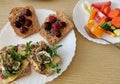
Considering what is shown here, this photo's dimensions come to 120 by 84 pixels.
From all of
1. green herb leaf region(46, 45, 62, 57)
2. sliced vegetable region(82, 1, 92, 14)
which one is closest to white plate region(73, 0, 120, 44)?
sliced vegetable region(82, 1, 92, 14)

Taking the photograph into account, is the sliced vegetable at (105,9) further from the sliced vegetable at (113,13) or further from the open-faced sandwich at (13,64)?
the open-faced sandwich at (13,64)

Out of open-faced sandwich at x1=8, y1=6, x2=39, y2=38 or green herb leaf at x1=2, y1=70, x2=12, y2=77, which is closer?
green herb leaf at x1=2, y1=70, x2=12, y2=77

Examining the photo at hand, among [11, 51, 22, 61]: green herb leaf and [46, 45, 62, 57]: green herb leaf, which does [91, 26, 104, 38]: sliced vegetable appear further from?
[11, 51, 22, 61]: green herb leaf

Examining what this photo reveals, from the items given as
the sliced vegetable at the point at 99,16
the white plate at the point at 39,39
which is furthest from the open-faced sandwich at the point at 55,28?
the sliced vegetable at the point at 99,16

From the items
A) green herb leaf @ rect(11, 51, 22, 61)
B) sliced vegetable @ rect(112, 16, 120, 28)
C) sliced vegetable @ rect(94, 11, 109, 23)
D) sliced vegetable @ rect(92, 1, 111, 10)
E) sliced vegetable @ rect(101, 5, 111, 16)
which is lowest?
green herb leaf @ rect(11, 51, 22, 61)

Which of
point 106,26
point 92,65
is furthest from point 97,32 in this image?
point 92,65

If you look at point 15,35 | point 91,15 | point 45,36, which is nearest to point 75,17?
point 91,15
